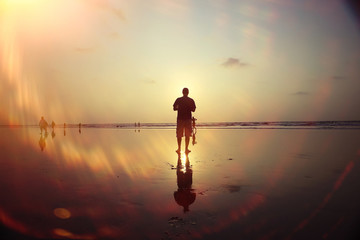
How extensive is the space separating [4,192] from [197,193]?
12.3 feet

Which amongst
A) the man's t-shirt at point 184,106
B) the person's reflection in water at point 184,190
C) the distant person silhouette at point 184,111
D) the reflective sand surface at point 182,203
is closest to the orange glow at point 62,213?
the reflective sand surface at point 182,203

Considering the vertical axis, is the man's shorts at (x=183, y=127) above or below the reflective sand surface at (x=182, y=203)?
above

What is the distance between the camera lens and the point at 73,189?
5.59 metres

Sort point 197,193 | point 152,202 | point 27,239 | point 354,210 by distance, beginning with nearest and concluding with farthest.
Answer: point 27,239
point 354,210
point 152,202
point 197,193

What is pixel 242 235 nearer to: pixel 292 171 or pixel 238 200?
pixel 238 200

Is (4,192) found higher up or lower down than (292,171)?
lower down

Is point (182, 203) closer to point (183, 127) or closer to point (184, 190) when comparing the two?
point (184, 190)

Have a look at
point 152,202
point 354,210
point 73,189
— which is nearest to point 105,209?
point 152,202

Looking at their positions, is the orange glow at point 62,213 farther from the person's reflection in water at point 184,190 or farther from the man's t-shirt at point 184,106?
the man's t-shirt at point 184,106

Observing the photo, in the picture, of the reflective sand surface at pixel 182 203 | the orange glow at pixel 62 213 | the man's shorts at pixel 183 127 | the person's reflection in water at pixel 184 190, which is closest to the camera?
the reflective sand surface at pixel 182 203

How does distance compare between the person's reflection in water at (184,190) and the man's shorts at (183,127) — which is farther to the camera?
the man's shorts at (183,127)

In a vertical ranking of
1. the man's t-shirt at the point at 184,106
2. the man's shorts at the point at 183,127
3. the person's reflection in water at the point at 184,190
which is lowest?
the person's reflection in water at the point at 184,190

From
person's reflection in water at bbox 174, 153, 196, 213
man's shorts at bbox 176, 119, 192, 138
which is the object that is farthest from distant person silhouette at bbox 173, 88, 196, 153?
person's reflection in water at bbox 174, 153, 196, 213

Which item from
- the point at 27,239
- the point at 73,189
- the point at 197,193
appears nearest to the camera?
the point at 27,239
